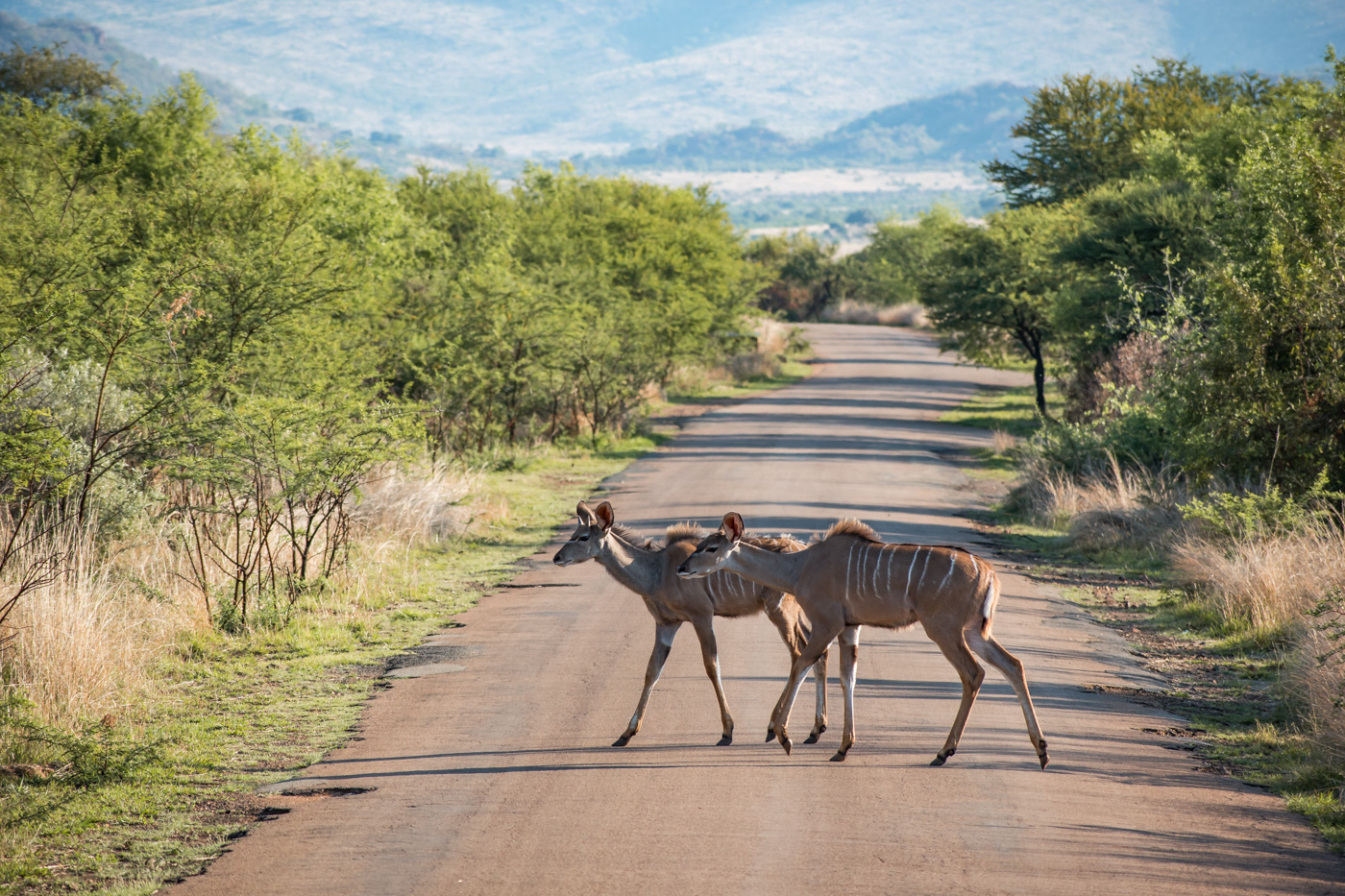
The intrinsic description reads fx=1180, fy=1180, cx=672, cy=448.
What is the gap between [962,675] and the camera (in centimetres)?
826

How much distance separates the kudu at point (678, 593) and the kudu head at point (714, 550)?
312 millimetres

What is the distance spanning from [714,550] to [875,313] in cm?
9923

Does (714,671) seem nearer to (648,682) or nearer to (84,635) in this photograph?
(648,682)

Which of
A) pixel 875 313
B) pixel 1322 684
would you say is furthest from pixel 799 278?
pixel 1322 684

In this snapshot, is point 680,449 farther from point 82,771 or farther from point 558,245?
point 82,771

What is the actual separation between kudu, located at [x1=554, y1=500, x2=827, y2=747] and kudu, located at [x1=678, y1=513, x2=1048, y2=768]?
307mm

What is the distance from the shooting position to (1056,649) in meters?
12.4

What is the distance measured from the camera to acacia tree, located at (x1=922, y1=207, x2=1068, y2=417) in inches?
1474

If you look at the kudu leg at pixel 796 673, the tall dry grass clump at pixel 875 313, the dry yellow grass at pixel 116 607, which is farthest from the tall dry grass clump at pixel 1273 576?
the tall dry grass clump at pixel 875 313

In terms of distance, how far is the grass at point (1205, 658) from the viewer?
27.6ft

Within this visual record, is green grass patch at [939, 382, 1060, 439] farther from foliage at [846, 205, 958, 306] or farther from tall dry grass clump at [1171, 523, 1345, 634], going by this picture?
foliage at [846, 205, 958, 306]

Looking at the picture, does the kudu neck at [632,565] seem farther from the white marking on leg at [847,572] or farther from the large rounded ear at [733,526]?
the white marking on leg at [847,572]

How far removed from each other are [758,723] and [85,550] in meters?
7.56

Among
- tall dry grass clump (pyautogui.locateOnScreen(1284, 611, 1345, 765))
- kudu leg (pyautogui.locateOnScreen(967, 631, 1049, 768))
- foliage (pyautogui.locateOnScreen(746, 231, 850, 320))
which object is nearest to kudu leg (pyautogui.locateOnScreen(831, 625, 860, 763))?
kudu leg (pyautogui.locateOnScreen(967, 631, 1049, 768))
